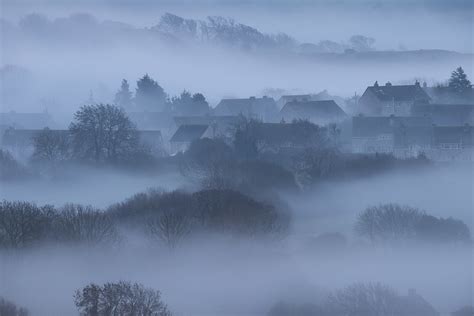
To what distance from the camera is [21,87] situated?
48.4 m

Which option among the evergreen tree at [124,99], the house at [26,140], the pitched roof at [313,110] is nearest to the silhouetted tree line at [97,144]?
the house at [26,140]

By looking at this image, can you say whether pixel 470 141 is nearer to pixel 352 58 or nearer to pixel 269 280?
pixel 269 280

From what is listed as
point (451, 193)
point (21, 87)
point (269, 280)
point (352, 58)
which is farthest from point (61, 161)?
point (352, 58)

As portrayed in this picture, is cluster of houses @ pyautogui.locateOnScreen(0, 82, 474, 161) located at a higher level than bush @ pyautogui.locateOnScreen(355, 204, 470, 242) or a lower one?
higher

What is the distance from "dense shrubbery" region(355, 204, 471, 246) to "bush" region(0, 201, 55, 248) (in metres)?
5.40

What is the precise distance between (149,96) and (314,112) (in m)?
9.74

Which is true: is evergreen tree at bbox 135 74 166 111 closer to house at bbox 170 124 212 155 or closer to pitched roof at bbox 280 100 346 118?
pitched roof at bbox 280 100 346 118

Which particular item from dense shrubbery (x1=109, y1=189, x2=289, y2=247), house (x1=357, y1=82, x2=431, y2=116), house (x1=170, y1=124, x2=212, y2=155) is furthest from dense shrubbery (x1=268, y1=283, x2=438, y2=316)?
house (x1=357, y1=82, x2=431, y2=116)

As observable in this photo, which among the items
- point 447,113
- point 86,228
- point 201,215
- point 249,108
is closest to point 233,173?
point 201,215

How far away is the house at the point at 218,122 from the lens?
28698 millimetres

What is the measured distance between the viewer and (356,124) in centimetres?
2906

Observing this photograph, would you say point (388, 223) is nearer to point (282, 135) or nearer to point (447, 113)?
point (282, 135)

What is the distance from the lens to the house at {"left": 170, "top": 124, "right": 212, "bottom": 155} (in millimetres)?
29250

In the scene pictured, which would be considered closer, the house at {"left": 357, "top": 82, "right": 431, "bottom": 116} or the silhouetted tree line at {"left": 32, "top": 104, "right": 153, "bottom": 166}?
the silhouetted tree line at {"left": 32, "top": 104, "right": 153, "bottom": 166}
